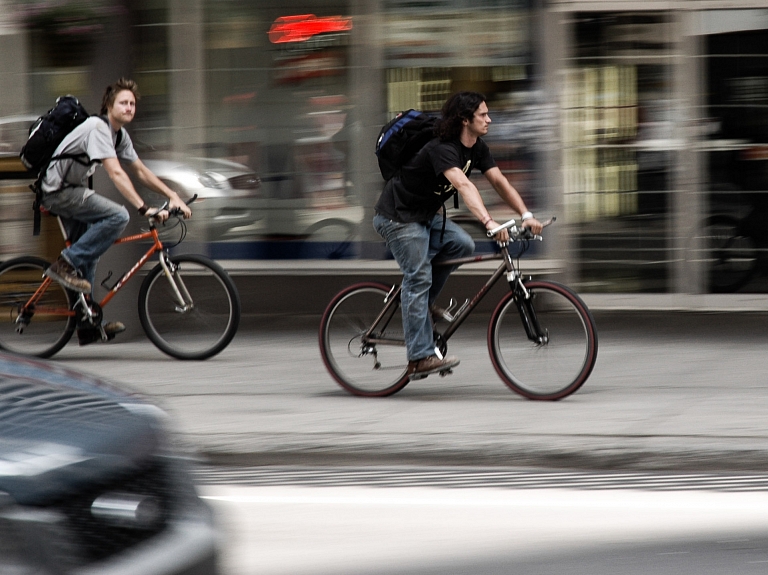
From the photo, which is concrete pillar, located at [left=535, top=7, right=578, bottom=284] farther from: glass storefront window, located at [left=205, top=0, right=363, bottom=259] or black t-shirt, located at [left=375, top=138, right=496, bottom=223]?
black t-shirt, located at [left=375, top=138, right=496, bottom=223]

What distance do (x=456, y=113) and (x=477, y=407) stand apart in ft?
5.27

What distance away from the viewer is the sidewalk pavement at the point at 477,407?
6137 mm

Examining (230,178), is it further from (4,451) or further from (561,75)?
(4,451)

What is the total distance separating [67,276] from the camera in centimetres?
880

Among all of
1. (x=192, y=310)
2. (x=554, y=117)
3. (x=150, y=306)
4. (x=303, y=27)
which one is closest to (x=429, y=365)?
(x=192, y=310)

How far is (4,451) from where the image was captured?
2.86 metres

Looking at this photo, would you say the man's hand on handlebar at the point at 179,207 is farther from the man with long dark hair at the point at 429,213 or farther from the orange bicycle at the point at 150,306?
the man with long dark hair at the point at 429,213

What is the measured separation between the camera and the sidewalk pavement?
20.1ft

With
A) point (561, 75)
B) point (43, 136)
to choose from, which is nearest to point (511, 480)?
point (43, 136)

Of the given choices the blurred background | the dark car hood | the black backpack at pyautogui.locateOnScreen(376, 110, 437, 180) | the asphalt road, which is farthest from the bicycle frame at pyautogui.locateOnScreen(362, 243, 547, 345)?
the dark car hood

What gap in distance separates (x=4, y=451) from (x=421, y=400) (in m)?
4.84

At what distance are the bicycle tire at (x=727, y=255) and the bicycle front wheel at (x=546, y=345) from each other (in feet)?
10.8

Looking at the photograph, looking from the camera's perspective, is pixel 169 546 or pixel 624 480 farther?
pixel 624 480

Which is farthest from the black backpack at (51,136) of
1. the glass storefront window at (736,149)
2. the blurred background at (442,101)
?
the glass storefront window at (736,149)
